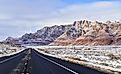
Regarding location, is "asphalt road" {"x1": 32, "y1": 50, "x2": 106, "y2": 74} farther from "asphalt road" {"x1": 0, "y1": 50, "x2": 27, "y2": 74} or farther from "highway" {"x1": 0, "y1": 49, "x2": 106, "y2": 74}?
"asphalt road" {"x1": 0, "y1": 50, "x2": 27, "y2": 74}

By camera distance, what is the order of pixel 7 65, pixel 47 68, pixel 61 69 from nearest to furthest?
pixel 61 69 → pixel 47 68 → pixel 7 65

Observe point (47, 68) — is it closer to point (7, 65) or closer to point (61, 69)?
point (61, 69)

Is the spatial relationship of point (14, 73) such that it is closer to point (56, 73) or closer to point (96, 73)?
point (56, 73)

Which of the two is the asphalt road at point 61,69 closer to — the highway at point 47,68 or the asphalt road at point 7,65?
the highway at point 47,68

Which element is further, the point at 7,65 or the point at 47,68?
the point at 7,65

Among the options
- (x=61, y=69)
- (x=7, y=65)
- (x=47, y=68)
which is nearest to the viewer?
(x=61, y=69)

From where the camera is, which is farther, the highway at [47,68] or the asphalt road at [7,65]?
the asphalt road at [7,65]

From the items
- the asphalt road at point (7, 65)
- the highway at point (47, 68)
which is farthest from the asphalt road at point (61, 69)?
the asphalt road at point (7, 65)

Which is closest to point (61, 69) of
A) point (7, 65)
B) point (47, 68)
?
point (47, 68)

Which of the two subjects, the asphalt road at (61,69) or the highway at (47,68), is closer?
the highway at (47,68)

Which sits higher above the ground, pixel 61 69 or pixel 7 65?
pixel 7 65

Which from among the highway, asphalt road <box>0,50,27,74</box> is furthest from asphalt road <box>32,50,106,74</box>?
asphalt road <box>0,50,27,74</box>

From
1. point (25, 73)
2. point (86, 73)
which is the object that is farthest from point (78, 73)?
point (25, 73)

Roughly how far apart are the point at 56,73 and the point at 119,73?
4.35 meters
